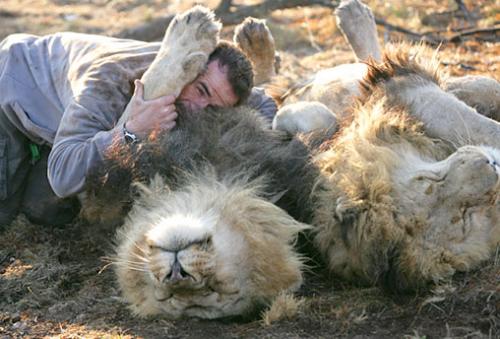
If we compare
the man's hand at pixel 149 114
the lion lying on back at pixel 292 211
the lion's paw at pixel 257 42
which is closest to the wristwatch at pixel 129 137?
the man's hand at pixel 149 114

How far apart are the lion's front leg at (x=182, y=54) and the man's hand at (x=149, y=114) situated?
5 centimetres

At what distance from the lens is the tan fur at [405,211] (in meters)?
3.27

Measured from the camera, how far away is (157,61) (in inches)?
166

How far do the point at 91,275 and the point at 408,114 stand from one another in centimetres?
176

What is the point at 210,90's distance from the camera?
169 inches

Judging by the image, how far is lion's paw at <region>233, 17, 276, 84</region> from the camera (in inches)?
230

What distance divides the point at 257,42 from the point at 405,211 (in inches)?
113

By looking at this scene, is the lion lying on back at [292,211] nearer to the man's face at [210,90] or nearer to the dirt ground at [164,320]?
the dirt ground at [164,320]

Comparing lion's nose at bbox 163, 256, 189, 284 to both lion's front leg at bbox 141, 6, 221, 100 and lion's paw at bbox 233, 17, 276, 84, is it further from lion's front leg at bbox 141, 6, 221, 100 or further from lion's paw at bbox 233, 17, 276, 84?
lion's paw at bbox 233, 17, 276, 84

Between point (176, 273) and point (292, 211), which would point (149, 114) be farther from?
point (176, 273)

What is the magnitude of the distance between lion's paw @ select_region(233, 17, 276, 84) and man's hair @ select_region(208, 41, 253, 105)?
137 centimetres

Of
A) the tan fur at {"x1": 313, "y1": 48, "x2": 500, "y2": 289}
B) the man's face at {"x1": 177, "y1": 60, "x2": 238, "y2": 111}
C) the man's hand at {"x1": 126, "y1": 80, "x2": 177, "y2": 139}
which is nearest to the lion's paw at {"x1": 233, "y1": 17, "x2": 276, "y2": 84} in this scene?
the man's face at {"x1": 177, "y1": 60, "x2": 238, "y2": 111}

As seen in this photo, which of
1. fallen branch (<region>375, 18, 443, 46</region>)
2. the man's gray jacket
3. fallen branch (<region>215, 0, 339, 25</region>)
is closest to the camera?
the man's gray jacket

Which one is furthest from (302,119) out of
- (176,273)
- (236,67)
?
(176,273)
